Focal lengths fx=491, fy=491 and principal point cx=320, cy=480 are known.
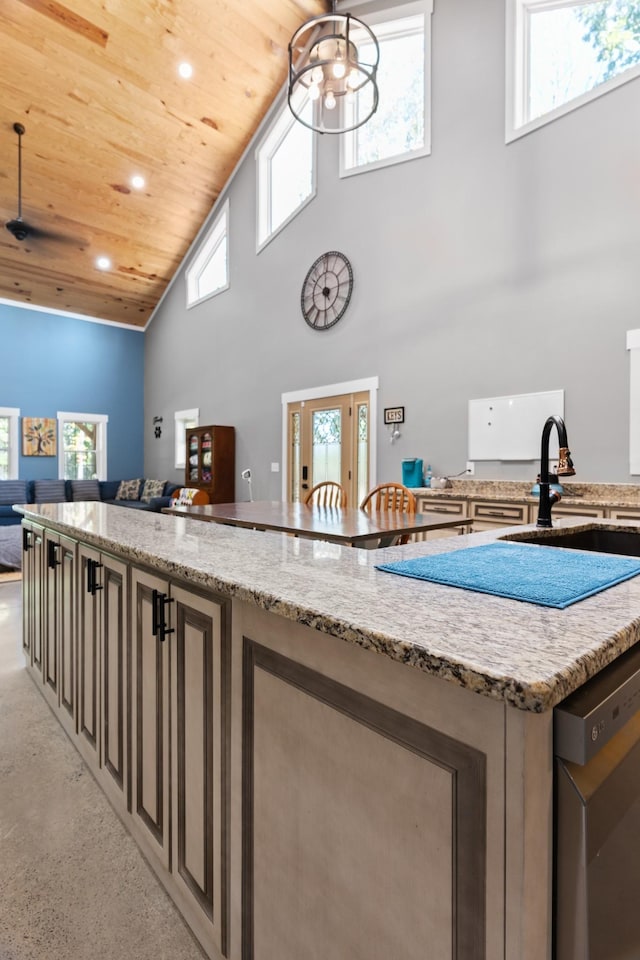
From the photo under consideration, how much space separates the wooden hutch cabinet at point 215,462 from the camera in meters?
6.74

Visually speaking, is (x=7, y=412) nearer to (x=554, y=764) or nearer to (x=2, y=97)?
(x=2, y=97)

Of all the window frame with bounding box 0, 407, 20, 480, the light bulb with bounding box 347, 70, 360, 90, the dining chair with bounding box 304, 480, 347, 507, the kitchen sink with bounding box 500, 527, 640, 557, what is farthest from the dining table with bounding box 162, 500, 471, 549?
the window frame with bounding box 0, 407, 20, 480

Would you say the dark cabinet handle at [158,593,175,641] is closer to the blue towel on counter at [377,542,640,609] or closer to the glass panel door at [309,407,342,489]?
the blue towel on counter at [377,542,640,609]

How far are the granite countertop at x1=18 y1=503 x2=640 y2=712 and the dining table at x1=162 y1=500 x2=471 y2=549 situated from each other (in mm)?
892

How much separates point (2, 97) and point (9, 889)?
6.65 m

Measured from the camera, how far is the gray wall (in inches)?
138

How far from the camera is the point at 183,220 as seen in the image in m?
7.13

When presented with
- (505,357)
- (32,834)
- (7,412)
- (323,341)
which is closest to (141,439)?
(7,412)

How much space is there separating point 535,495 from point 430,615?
2973mm

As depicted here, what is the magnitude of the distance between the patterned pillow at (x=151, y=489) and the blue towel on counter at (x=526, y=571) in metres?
7.47

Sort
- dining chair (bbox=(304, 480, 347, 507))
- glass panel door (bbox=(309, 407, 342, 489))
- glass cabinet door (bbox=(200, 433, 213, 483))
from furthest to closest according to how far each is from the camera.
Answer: glass cabinet door (bbox=(200, 433, 213, 483))
glass panel door (bbox=(309, 407, 342, 489))
dining chair (bbox=(304, 480, 347, 507))

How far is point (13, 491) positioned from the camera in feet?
24.2

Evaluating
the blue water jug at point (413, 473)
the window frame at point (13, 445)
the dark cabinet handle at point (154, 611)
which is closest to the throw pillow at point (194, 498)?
the window frame at point (13, 445)

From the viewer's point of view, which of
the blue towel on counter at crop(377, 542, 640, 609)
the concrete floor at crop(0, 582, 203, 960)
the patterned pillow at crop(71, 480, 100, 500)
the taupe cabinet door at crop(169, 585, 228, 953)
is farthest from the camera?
the patterned pillow at crop(71, 480, 100, 500)
